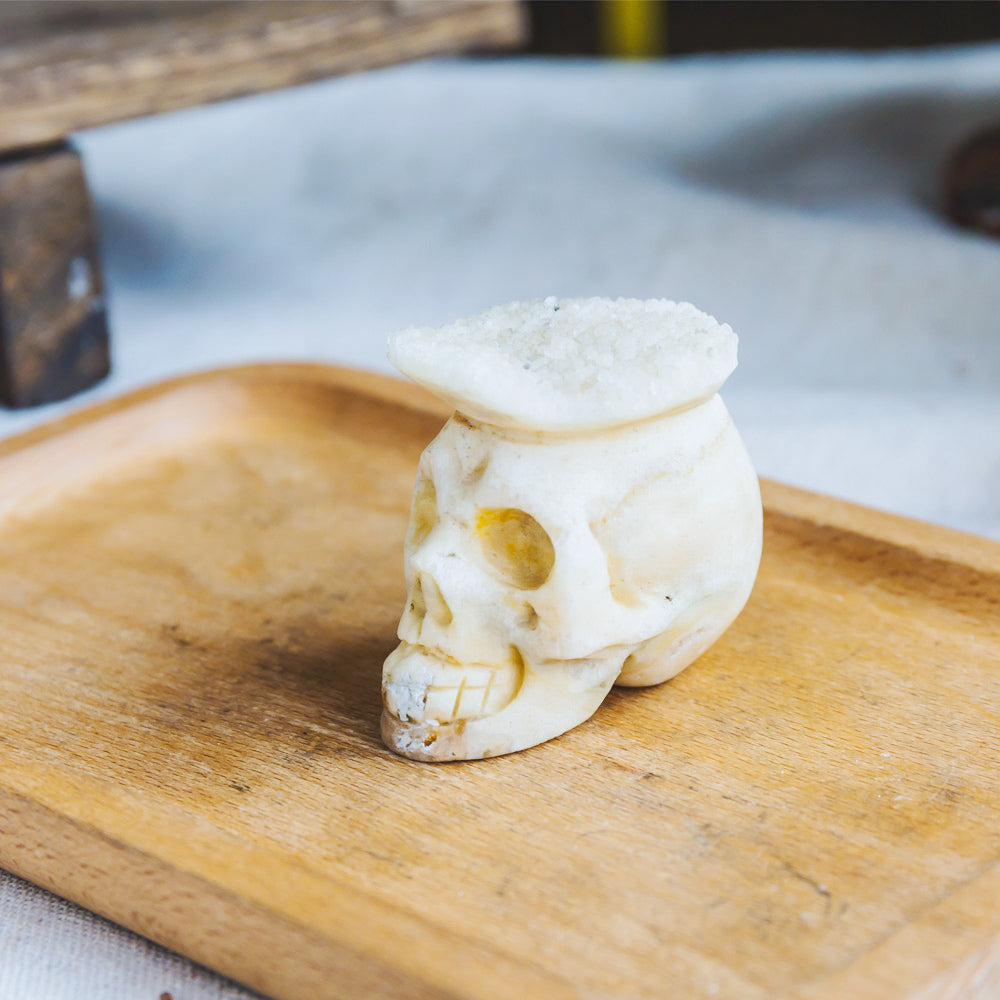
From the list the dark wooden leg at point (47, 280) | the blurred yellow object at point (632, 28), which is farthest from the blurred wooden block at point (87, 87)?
the blurred yellow object at point (632, 28)

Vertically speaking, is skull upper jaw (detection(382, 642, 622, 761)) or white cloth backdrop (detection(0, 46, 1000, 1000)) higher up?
skull upper jaw (detection(382, 642, 622, 761))

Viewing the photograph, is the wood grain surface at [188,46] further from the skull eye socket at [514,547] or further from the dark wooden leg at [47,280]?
the skull eye socket at [514,547]

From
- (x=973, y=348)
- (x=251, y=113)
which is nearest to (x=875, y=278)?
(x=973, y=348)

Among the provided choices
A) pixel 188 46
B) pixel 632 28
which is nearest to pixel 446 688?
pixel 188 46

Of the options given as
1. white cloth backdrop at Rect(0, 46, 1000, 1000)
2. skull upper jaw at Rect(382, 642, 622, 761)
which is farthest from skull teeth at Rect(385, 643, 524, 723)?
white cloth backdrop at Rect(0, 46, 1000, 1000)

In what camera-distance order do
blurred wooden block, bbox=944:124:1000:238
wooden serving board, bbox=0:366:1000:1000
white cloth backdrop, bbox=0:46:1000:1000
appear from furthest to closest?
blurred wooden block, bbox=944:124:1000:238 < white cloth backdrop, bbox=0:46:1000:1000 < wooden serving board, bbox=0:366:1000:1000

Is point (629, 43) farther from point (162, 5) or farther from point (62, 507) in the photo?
point (62, 507)

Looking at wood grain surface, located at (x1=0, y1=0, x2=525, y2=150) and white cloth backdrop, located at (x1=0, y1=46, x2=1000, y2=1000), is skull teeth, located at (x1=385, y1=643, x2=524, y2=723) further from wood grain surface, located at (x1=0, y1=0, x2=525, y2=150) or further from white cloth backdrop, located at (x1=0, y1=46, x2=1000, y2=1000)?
wood grain surface, located at (x1=0, y1=0, x2=525, y2=150)

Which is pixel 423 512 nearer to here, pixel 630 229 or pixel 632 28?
pixel 630 229
